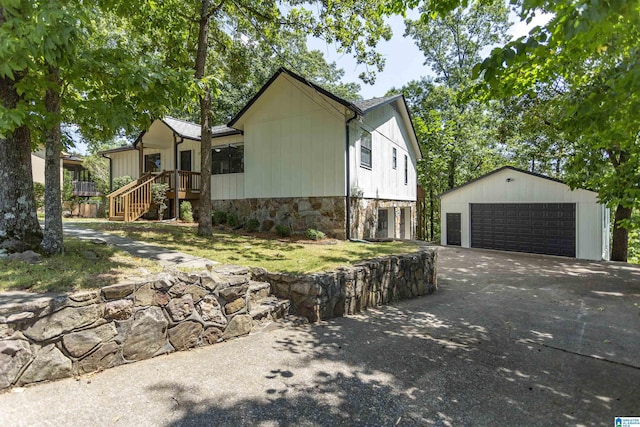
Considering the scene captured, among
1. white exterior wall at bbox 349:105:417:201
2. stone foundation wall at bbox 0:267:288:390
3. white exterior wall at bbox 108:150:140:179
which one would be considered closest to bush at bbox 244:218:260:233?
white exterior wall at bbox 349:105:417:201

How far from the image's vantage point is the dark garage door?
12945 millimetres

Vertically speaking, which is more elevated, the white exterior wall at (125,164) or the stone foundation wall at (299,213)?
the white exterior wall at (125,164)

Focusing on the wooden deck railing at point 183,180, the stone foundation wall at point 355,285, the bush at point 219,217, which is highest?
the wooden deck railing at point 183,180

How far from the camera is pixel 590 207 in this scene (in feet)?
40.2

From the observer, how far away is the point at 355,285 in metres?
6.00

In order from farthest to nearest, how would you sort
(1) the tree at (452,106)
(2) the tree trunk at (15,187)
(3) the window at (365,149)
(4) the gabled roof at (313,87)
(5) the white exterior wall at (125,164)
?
1. (1) the tree at (452,106)
2. (5) the white exterior wall at (125,164)
3. (3) the window at (365,149)
4. (4) the gabled roof at (313,87)
5. (2) the tree trunk at (15,187)

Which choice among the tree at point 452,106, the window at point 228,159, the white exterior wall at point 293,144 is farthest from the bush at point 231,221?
the tree at point 452,106

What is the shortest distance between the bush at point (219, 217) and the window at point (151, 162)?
657 cm

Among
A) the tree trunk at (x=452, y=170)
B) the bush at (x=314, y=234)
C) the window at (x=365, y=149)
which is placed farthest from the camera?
the tree trunk at (x=452, y=170)

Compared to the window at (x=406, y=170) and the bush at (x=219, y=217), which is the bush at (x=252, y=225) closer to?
the bush at (x=219, y=217)

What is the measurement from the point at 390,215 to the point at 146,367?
13.8 meters

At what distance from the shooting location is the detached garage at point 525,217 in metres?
12.5

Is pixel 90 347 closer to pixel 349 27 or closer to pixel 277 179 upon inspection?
pixel 277 179

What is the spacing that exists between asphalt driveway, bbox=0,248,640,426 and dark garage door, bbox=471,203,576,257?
8.40 meters
